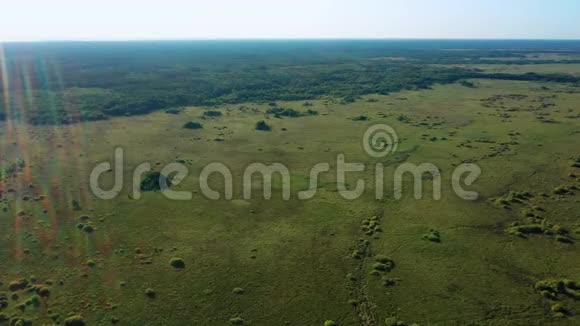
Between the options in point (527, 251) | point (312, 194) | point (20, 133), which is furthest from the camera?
point (20, 133)

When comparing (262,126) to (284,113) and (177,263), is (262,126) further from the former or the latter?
(177,263)

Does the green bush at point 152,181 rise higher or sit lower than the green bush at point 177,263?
higher

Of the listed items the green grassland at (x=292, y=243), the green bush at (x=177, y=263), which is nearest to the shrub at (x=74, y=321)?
the green grassland at (x=292, y=243)

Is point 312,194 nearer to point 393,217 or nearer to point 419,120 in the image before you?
point 393,217

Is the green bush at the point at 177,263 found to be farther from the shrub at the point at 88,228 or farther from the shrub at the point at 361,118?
the shrub at the point at 361,118

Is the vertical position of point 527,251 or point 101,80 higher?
point 101,80

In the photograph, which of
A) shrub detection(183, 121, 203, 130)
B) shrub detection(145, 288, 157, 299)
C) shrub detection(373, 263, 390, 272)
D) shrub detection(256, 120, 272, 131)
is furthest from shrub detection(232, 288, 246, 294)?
shrub detection(183, 121, 203, 130)

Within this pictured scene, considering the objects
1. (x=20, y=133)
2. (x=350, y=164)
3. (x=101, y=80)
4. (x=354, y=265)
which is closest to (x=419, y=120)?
(x=350, y=164)

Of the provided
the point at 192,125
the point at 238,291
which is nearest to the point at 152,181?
the point at 238,291
